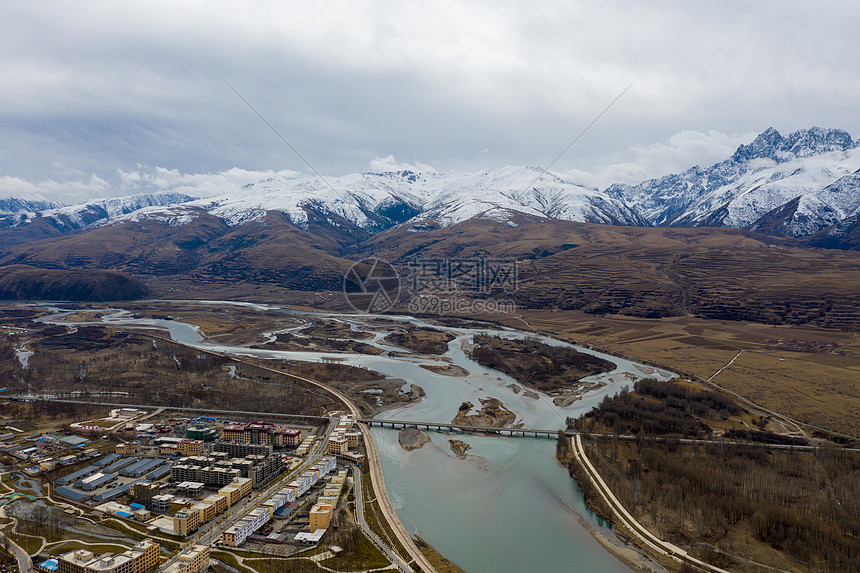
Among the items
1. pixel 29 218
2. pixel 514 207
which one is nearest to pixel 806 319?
pixel 514 207

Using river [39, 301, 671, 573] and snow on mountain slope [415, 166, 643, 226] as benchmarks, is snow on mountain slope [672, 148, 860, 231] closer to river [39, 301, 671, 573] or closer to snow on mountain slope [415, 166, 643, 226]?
snow on mountain slope [415, 166, 643, 226]

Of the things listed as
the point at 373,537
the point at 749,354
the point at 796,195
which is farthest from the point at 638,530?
the point at 796,195

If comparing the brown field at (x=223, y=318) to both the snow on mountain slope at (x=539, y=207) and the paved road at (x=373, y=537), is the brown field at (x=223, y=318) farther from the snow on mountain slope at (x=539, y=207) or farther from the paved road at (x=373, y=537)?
the snow on mountain slope at (x=539, y=207)

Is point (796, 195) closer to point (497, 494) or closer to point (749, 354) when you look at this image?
point (749, 354)

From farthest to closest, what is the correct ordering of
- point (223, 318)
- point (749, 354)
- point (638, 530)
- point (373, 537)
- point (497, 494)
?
1. point (223, 318)
2. point (749, 354)
3. point (497, 494)
4. point (638, 530)
5. point (373, 537)

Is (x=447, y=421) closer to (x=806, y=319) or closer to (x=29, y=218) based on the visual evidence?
(x=806, y=319)
